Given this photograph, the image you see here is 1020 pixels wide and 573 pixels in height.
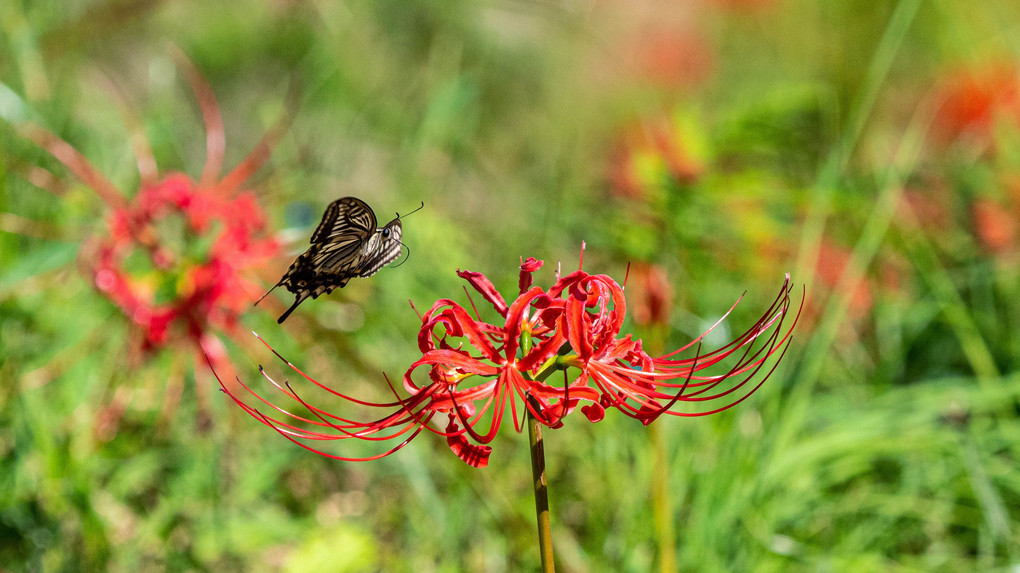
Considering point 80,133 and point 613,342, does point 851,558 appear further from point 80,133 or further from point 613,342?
point 80,133

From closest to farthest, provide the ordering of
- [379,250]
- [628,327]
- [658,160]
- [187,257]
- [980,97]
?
[379,250], [187,257], [628,327], [658,160], [980,97]

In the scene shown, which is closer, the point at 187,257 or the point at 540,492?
the point at 540,492

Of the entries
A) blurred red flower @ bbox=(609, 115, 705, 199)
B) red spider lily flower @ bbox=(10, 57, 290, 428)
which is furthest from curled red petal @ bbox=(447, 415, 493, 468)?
blurred red flower @ bbox=(609, 115, 705, 199)

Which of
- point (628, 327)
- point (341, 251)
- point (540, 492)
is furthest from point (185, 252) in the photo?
point (540, 492)

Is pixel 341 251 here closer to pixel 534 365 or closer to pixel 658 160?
pixel 534 365

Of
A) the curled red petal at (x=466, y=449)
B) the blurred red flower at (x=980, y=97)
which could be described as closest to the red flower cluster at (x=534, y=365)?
the curled red petal at (x=466, y=449)

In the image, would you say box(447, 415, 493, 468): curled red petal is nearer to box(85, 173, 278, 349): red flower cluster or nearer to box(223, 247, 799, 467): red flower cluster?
box(223, 247, 799, 467): red flower cluster
